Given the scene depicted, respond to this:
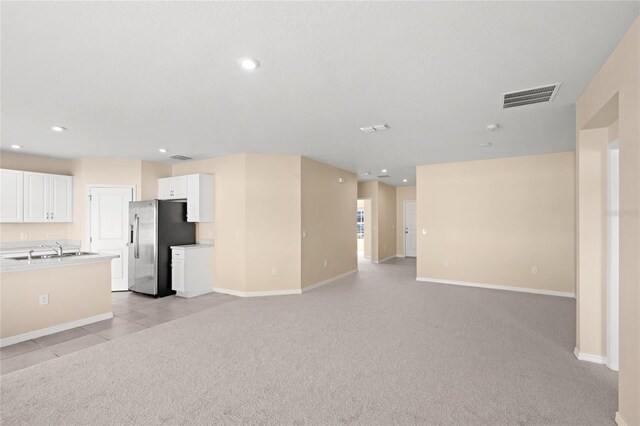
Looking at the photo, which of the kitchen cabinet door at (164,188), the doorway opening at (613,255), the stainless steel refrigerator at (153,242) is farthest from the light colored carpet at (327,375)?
the kitchen cabinet door at (164,188)

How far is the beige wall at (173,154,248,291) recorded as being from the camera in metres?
5.57

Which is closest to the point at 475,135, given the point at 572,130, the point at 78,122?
the point at 572,130

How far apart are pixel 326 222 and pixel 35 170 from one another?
5612mm

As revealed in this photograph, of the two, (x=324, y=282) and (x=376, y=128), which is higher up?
(x=376, y=128)

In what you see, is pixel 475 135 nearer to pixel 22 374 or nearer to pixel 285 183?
pixel 285 183

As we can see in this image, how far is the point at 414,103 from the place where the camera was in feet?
10.4

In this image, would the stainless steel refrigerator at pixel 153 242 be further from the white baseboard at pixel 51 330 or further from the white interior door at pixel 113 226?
the white baseboard at pixel 51 330

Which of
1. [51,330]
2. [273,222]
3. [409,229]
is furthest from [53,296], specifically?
[409,229]

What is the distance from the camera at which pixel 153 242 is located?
5.50m

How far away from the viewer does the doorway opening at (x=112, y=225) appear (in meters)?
5.82

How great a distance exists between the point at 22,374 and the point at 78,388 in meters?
0.73

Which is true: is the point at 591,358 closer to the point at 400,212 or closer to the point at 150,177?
the point at 150,177

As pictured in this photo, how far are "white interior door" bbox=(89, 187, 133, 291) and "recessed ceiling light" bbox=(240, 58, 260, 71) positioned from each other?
16.0ft

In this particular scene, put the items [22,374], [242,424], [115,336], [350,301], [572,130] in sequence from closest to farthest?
1. [242,424]
2. [22,374]
3. [115,336]
4. [572,130]
5. [350,301]
